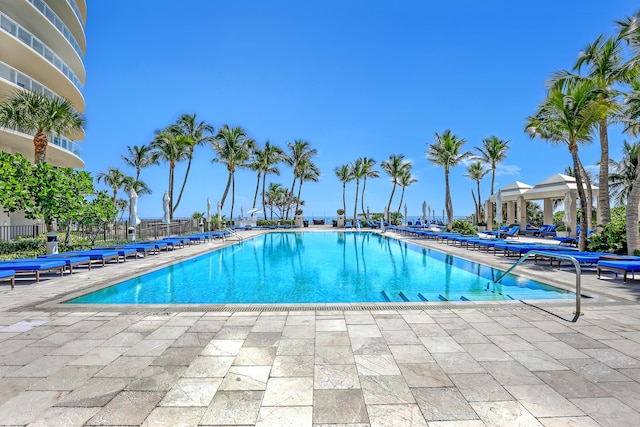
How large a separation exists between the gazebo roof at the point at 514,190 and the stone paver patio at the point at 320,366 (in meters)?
20.0

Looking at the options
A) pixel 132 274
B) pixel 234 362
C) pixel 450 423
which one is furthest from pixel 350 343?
pixel 132 274

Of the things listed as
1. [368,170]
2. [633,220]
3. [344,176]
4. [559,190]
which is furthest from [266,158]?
[633,220]

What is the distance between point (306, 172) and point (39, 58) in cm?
2727

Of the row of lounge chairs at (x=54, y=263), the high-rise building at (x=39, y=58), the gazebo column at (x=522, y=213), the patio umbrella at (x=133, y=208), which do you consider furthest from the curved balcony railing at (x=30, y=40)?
the gazebo column at (x=522, y=213)

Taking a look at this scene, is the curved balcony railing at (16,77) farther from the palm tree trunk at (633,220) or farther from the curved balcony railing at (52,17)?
the palm tree trunk at (633,220)

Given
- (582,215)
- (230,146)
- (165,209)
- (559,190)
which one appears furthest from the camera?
(230,146)

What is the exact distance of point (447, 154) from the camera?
24.3 meters

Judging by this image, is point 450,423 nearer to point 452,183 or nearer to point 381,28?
point 381,28

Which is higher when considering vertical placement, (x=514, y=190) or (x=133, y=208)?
(x=514, y=190)

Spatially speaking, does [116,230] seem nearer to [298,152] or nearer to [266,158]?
[266,158]

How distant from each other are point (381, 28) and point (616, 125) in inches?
486

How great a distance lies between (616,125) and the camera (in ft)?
43.8

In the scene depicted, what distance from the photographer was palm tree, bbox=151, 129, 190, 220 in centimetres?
2669

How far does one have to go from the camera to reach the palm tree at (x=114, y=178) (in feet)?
128
